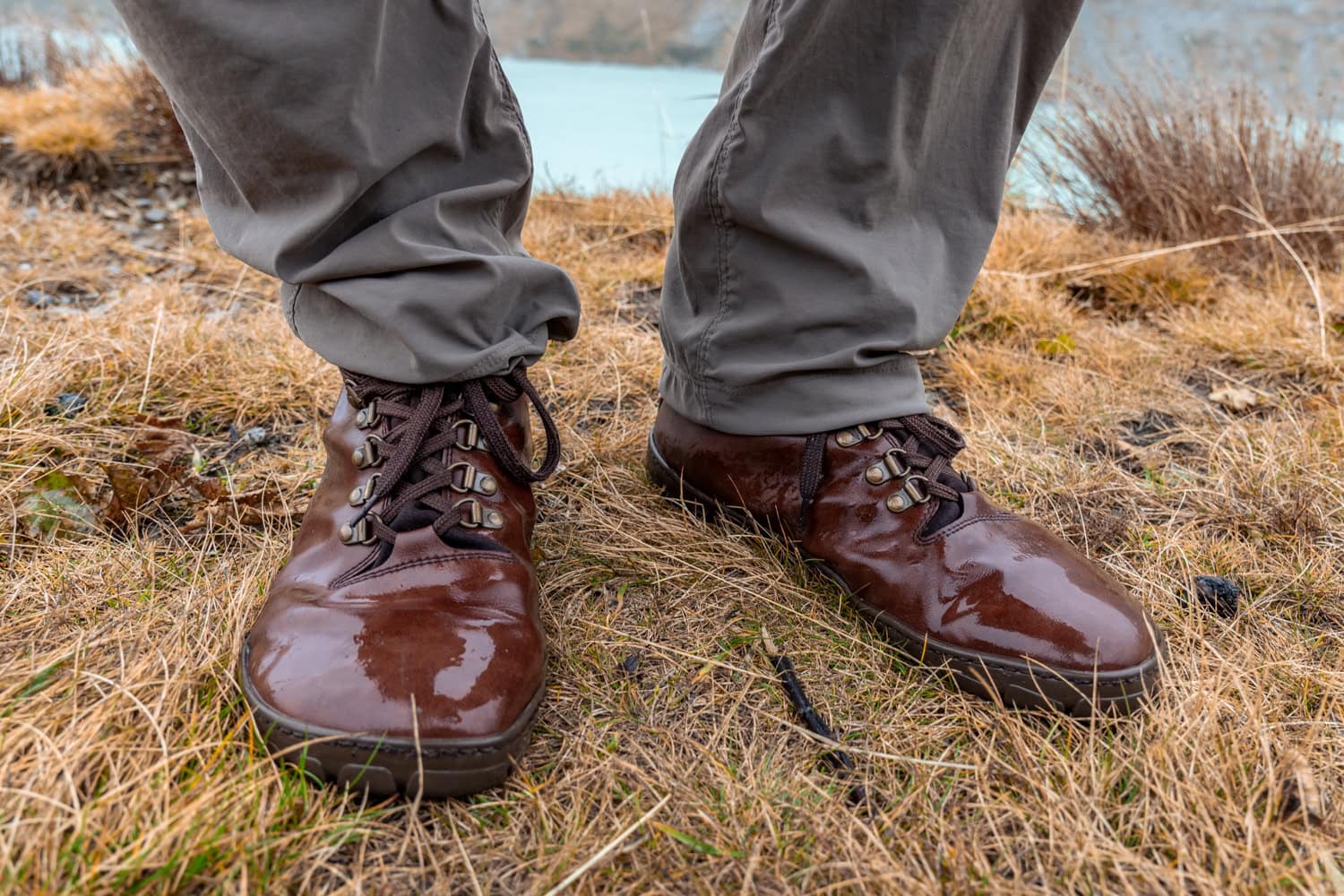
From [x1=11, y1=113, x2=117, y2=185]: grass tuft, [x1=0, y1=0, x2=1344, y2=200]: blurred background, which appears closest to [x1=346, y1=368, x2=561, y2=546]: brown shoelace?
[x1=0, y1=0, x2=1344, y2=200]: blurred background

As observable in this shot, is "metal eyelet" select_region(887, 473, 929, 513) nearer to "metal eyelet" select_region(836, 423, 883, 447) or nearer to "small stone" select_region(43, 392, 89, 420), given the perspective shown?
"metal eyelet" select_region(836, 423, 883, 447)

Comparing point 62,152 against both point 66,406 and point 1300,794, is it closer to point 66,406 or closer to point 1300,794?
point 66,406

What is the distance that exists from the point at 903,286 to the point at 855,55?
0.91ft

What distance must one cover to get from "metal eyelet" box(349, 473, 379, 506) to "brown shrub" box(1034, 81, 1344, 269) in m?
3.03

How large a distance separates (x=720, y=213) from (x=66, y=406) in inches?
48.4

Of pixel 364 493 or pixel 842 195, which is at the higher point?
pixel 842 195

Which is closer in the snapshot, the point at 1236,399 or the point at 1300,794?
the point at 1300,794

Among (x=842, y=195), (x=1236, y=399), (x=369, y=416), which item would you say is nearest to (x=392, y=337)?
(x=369, y=416)

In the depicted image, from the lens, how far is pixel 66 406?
144cm

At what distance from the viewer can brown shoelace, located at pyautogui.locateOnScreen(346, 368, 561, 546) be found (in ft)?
3.02

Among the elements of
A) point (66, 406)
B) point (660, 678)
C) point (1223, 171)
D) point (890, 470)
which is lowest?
point (66, 406)

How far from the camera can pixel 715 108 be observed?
101cm

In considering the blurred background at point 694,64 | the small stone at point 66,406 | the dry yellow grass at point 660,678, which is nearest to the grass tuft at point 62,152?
the blurred background at point 694,64

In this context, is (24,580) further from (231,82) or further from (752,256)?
(752,256)
